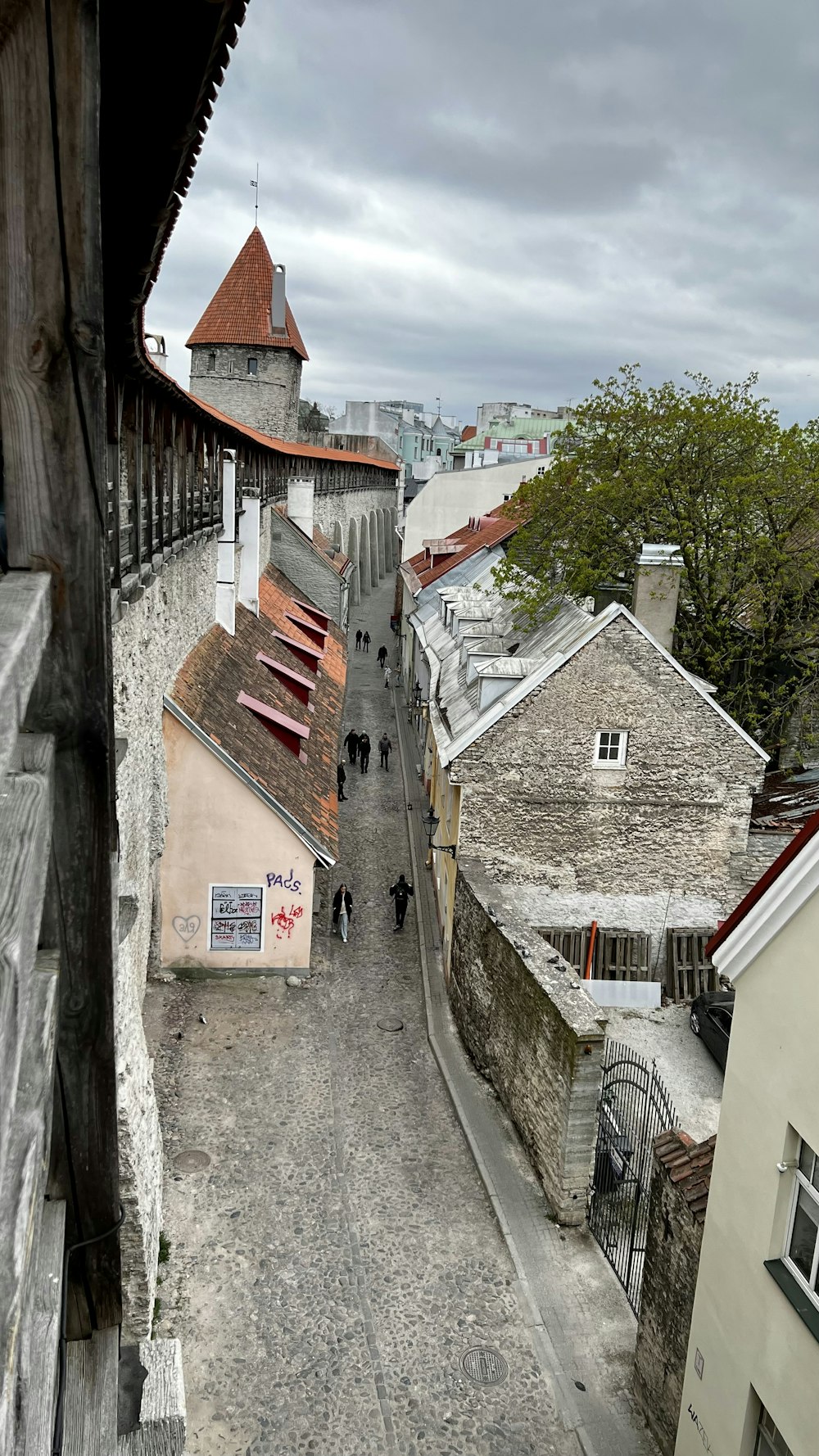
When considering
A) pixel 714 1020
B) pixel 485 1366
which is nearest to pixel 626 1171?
pixel 485 1366

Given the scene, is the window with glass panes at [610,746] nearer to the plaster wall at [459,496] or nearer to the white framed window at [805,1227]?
the white framed window at [805,1227]

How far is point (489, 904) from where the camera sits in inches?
545

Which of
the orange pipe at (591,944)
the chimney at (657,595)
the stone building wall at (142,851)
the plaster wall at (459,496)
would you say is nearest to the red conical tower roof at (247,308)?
the plaster wall at (459,496)

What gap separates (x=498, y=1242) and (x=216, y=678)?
990cm

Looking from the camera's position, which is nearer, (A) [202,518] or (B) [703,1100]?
(B) [703,1100]

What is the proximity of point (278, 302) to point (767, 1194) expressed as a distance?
50896 millimetres

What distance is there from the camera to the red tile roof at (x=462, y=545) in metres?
31.6

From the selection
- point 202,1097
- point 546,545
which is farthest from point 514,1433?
point 546,545

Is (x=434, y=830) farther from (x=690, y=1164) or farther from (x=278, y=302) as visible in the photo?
(x=278, y=302)

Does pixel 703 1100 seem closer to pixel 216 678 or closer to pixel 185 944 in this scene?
pixel 185 944

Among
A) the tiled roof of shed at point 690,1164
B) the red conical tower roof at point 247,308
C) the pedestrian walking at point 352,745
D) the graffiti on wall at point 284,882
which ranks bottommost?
the pedestrian walking at point 352,745

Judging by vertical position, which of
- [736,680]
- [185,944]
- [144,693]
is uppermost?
[144,693]

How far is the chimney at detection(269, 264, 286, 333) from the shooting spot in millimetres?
49594

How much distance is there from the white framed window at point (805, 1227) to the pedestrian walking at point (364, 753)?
21581mm
